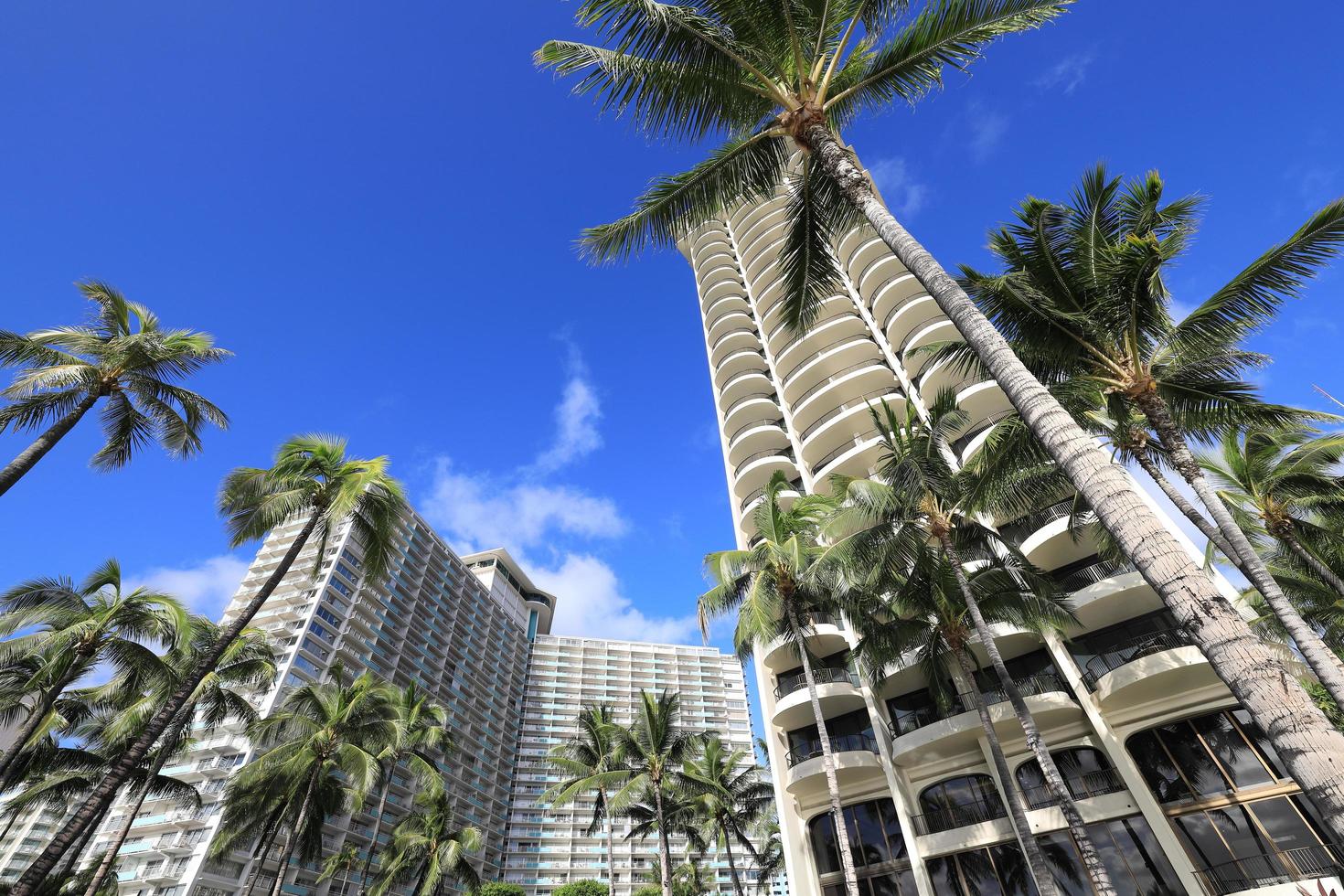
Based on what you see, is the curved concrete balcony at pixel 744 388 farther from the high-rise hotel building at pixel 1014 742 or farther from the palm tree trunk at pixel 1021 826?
the palm tree trunk at pixel 1021 826

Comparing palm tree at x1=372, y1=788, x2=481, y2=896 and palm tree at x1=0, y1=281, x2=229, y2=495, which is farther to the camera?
palm tree at x1=372, y1=788, x2=481, y2=896

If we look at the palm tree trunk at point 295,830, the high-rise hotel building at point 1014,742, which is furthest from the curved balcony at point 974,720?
the palm tree trunk at point 295,830

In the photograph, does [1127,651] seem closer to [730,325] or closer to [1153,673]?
[1153,673]

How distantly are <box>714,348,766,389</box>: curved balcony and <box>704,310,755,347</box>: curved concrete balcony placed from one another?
242cm

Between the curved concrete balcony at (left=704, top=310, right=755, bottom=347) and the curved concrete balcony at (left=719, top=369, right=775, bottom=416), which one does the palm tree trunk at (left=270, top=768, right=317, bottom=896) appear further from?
the curved concrete balcony at (left=704, top=310, right=755, bottom=347)

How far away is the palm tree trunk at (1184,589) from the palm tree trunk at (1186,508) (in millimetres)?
8720

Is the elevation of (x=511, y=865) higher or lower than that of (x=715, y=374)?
lower

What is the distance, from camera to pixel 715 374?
1607 inches

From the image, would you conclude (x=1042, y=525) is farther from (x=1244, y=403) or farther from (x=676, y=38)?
(x=676, y=38)

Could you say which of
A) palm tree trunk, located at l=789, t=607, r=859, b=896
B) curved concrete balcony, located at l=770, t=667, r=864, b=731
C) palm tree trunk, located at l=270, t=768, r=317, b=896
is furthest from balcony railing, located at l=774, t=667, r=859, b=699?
palm tree trunk, located at l=270, t=768, r=317, b=896

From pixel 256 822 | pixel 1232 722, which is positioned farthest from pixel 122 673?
pixel 1232 722

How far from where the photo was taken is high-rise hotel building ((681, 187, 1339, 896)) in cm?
1620

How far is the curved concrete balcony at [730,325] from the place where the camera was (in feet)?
139

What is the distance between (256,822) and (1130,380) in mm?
35003
